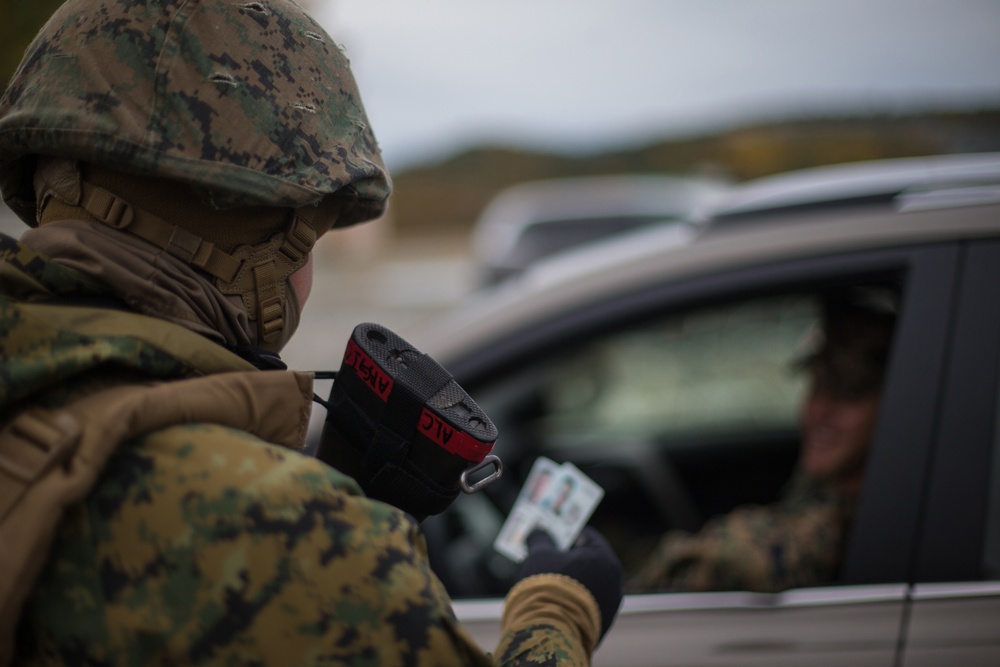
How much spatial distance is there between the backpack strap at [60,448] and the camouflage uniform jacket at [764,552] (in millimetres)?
1483

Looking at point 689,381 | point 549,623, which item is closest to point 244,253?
point 549,623

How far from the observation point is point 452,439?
1.14 m

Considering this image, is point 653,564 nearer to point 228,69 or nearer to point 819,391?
point 819,391

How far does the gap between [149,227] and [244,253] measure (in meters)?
0.13

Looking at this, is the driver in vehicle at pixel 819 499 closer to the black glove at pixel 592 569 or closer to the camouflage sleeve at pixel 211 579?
the black glove at pixel 592 569

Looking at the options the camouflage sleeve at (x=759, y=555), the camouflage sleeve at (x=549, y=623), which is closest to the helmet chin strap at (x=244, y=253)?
the camouflage sleeve at (x=549, y=623)

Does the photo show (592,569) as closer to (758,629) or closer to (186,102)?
(758,629)

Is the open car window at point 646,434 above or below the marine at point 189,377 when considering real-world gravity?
below

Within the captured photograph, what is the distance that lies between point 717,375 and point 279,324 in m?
3.73

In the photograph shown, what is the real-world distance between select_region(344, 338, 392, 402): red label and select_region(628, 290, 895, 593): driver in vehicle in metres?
1.31

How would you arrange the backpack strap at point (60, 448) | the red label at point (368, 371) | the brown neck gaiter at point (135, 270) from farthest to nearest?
the red label at point (368, 371) < the brown neck gaiter at point (135, 270) < the backpack strap at point (60, 448)

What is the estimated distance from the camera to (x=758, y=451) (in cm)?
328

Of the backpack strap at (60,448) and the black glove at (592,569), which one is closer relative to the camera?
the backpack strap at (60,448)

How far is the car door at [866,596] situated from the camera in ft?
5.24
